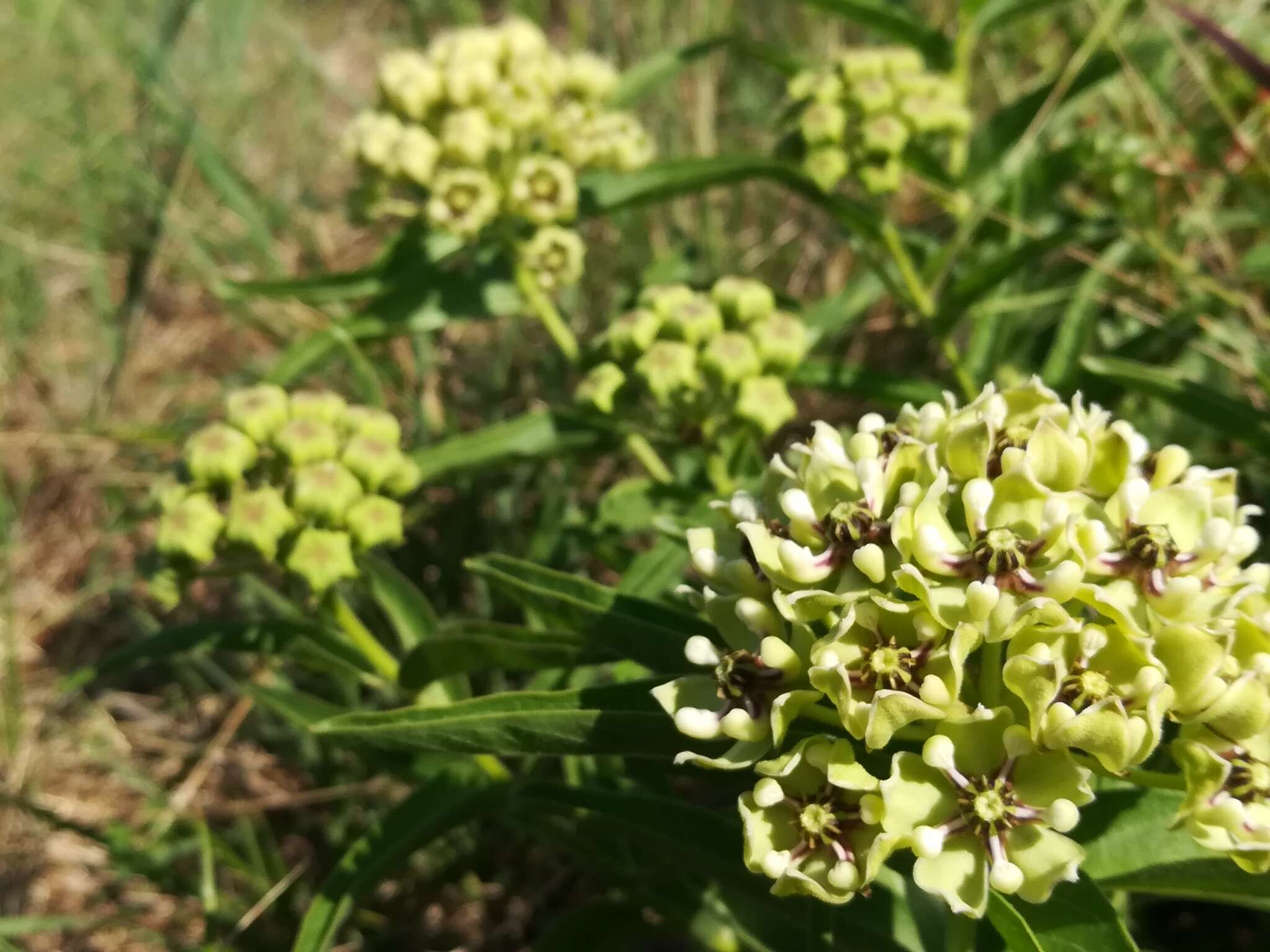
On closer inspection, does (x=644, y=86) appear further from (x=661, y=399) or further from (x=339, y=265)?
(x=339, y=265)

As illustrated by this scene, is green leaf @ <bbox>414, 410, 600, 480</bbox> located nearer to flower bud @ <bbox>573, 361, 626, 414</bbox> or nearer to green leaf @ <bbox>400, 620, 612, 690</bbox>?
flower bud @ <bbox>573, 361, 626, 414</bbox>

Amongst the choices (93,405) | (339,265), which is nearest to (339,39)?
(339,265)

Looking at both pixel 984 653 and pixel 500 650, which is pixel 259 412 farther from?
pixel 984 653

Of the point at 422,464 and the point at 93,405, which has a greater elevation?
the point at 422,464

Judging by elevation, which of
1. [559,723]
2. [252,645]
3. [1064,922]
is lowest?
[252,645]

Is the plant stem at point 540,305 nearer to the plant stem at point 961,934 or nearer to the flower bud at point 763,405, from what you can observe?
the flower bud at point 763,405

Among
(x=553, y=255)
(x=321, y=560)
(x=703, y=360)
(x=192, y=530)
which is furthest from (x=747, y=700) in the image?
(x=553, y=255)

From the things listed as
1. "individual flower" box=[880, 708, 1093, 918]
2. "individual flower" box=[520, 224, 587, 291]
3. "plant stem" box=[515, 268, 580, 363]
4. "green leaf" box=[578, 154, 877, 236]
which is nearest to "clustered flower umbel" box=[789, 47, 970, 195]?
"green leaf" box=[578, 154, 877, 236]
